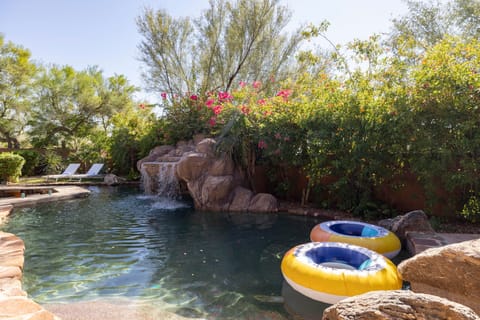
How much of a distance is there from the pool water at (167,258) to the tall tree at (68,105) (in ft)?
50.4

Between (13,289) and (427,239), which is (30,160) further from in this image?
(427,239)

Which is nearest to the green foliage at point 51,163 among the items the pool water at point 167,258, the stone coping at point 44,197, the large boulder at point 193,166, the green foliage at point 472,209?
the stone coping at point 44,197

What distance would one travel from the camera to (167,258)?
471 cm

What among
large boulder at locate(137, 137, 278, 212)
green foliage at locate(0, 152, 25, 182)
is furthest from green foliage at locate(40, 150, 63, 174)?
large boulder at locate(137, 137, 278, 212)

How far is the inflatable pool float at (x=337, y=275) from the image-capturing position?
10.0 ft

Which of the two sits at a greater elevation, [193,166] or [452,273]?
[193,166]

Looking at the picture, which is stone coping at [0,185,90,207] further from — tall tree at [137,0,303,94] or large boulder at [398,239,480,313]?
large boulder at [398,239,480,313]

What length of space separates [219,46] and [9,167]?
1136 centimetres

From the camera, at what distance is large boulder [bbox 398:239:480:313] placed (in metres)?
2.59

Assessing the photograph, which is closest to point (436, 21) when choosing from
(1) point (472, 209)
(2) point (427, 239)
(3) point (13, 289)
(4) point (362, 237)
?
(1) point (472, 209)

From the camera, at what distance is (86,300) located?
338 cm

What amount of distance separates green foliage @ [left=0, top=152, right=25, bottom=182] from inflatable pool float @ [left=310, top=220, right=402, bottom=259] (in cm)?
1279

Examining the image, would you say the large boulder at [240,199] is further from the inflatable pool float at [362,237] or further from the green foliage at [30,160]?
the green foliage at [30,160]

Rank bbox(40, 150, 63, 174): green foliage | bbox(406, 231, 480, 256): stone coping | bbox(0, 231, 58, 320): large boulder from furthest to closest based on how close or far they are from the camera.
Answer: bbox(40, 150, 63, 174): green foliage, bbox(406, 231, 480, 256): stone coping, bbox(0, 231, 58, 320): large boulder
